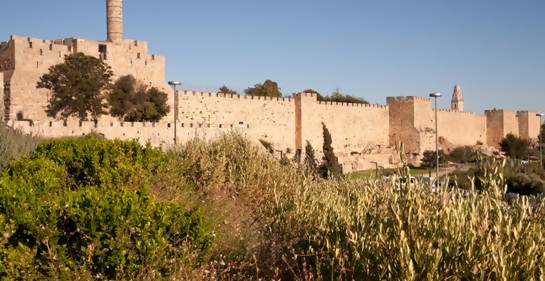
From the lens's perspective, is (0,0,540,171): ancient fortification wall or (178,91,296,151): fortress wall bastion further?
(178,91,296,151): fortress wall bastion

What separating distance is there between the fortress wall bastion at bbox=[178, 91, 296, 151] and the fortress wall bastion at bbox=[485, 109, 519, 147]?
2556cm

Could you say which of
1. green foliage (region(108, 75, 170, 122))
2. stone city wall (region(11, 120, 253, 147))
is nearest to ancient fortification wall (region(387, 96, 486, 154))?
green foliage (region(108, 75, 170, 122))

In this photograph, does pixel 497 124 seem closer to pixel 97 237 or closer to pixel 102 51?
pixel 102 51

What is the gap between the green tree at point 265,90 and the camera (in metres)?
42.2

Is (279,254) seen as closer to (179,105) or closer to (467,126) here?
(179,105)

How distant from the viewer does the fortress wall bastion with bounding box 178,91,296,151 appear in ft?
78.4

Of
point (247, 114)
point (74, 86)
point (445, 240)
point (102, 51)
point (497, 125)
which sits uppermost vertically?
point (102, 51)

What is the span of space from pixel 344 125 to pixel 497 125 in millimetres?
21048

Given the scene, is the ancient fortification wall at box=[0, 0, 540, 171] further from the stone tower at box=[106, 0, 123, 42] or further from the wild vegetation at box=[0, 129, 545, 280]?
the wild vegetation at box=[0, 129, 545, 280]

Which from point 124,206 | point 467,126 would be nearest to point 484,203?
point 124,206

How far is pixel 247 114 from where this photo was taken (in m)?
26.6

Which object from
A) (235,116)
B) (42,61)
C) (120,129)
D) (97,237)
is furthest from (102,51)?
(97,237)

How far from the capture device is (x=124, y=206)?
143 inches

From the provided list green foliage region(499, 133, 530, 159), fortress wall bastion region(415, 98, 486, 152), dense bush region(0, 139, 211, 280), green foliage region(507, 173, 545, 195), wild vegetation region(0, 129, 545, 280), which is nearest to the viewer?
wild vegetation region(0, 129, 545, 280)
